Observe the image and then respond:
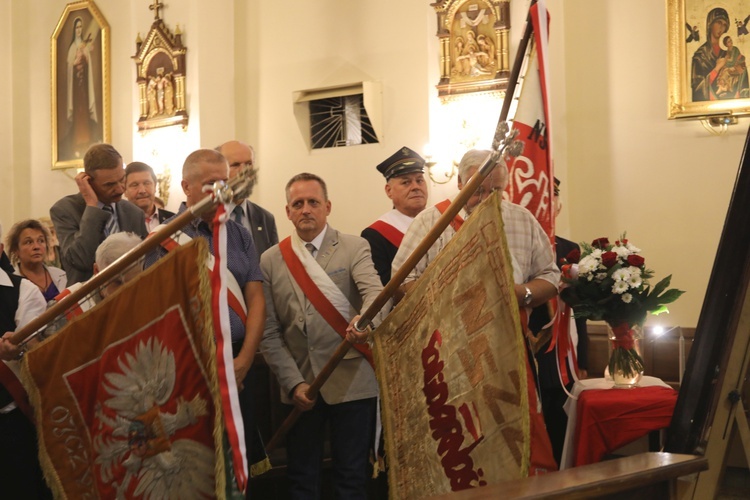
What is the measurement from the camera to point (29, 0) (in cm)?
1162

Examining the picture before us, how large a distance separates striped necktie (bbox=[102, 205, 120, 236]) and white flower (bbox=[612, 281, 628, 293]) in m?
2.25

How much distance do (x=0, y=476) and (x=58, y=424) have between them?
0.50 m

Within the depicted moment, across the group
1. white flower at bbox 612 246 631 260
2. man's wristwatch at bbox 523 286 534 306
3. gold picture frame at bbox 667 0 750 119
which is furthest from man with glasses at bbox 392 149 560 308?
gold picture frame at bbox 667 0 750 119

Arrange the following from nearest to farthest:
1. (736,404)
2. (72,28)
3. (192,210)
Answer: (736,404) < (192,210) < (72,28)

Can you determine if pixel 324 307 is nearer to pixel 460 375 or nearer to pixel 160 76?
pixel 460 375

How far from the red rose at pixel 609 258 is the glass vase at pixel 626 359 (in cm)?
27

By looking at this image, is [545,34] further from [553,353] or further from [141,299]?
[141,299]

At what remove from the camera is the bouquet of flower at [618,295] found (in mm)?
3891

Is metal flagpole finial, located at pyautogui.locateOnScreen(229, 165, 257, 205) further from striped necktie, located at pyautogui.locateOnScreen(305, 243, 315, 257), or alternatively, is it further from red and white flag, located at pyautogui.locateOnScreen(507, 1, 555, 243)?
red and white flag, located at pyautogui.locateOnScreen(507, 1, 555, 243)

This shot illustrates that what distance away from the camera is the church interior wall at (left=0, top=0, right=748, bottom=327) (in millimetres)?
7145

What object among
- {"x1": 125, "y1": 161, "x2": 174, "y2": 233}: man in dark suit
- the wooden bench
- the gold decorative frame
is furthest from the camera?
the gold decorative frame

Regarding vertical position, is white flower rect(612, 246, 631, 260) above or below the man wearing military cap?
below

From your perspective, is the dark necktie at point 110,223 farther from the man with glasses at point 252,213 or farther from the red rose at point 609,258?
the red rose at point 609,258

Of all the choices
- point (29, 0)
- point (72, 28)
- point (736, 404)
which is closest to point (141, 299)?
point (736, 404)
